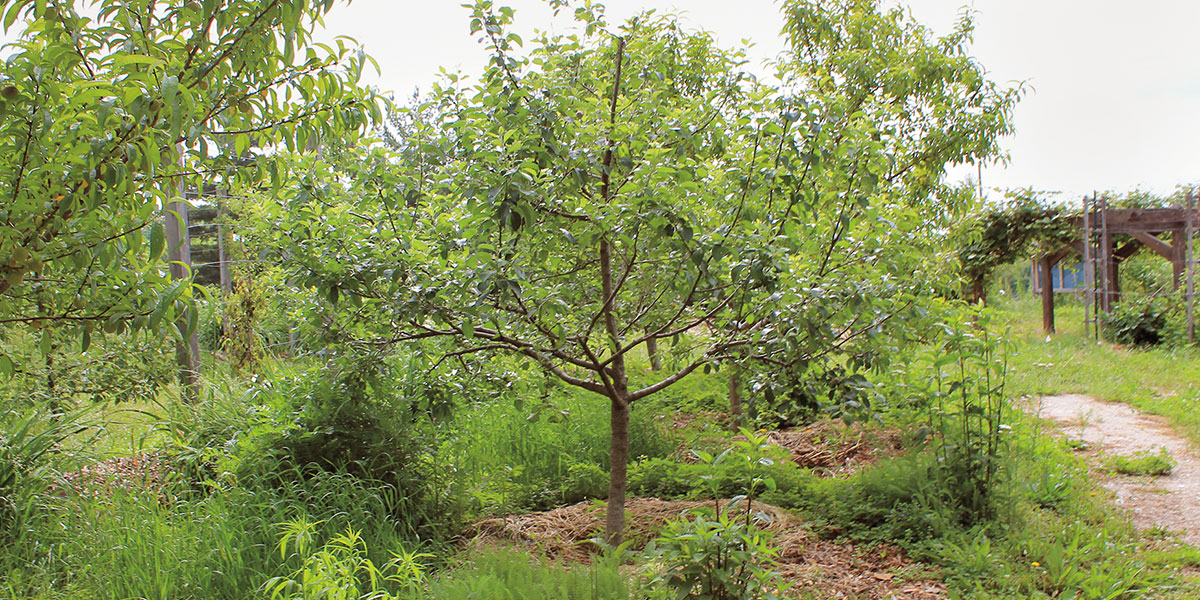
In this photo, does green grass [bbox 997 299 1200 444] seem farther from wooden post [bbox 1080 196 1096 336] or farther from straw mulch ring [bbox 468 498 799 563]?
straw mulch ring [bbox 468 498 799 563]

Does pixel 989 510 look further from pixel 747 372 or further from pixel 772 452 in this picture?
pixel 747 372

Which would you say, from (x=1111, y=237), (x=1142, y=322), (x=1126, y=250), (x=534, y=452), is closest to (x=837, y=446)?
(x=534, y=452)

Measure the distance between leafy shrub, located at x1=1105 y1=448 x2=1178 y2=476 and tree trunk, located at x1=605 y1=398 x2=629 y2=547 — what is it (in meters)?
3.44

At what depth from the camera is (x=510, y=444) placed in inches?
197

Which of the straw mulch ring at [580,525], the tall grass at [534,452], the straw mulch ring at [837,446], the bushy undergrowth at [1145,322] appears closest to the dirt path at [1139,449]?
the straw mulch ring at [837,446]

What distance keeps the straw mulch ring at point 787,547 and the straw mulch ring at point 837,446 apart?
944mm

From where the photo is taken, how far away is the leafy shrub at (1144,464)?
5005 millimetres

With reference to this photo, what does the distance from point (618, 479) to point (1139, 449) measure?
4.08 metres

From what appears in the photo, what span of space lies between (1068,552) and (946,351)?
39.9 inches

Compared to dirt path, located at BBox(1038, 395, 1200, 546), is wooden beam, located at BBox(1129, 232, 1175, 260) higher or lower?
higher

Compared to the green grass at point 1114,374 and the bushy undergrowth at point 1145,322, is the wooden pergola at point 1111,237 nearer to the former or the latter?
the bushy undergrowth at point 1145,322

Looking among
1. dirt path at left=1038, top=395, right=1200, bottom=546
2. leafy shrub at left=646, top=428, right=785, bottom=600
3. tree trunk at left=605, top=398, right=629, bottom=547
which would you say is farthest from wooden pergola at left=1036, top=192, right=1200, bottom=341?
leafy shrub at left=646, top=428, right=785, bottom=600

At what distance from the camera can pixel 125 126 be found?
64.0 inches

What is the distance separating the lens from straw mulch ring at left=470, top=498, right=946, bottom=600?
341 centimetres
